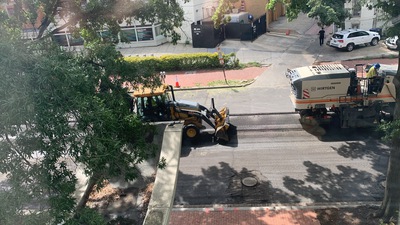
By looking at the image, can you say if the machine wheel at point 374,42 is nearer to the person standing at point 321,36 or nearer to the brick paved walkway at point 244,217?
the person standing at point 321,36

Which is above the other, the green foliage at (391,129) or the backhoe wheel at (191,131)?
the green foliage at (391,129)

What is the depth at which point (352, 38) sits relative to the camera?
2703 cm

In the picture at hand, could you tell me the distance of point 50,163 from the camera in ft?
19.7

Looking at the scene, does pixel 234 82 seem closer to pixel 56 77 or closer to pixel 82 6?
pixel 82 6

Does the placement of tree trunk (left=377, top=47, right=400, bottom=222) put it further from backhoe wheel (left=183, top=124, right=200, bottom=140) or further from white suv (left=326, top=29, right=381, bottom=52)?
white suv (left=326, top=29, right=381, bottom=52)

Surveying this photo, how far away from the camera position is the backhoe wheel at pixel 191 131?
15211 millimetres

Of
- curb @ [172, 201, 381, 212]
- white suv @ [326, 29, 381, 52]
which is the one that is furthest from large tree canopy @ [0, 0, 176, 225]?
white suv @ [326, 29, 381, 52]

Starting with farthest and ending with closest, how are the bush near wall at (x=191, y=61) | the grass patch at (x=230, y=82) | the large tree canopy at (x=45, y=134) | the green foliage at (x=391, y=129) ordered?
1. the bush near wall at (x=191, y=61)
2. the grass patch at (x=230, y=82)
3. the green foliage at (x=391, y=129)
4. the large tree canopy at (x=45, y=134)

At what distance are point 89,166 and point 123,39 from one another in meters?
8.52

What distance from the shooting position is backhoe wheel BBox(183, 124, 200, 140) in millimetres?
15211

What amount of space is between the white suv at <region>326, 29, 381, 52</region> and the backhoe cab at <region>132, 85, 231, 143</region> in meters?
15.6

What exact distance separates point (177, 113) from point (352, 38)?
1788 centimetres

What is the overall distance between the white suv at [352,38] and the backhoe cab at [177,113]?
15580 mm

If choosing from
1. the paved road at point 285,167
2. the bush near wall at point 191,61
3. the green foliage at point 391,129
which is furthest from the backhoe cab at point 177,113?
the bush near wall at point 191,61
